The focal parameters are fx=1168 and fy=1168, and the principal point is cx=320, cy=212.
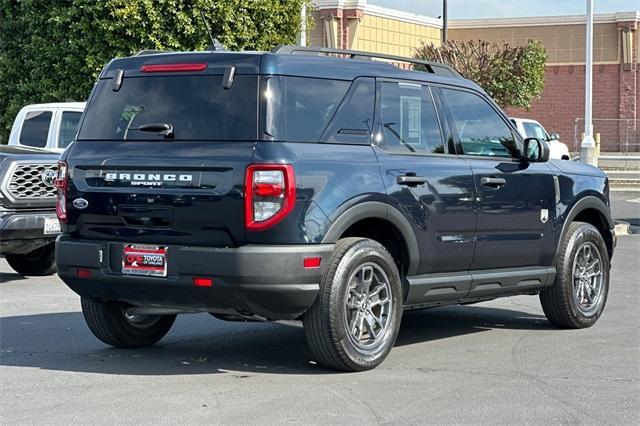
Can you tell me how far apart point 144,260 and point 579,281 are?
4051mm

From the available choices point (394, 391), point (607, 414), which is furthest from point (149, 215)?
point (607, 414)

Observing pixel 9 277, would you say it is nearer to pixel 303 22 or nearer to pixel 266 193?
pixel 266 193

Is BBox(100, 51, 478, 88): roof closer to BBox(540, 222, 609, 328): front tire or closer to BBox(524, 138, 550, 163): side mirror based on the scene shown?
BBox(524, 138, 550, 163): side mirror

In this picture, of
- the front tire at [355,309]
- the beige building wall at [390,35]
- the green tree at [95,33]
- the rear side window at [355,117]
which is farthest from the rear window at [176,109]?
the beige building wall at [390,35]

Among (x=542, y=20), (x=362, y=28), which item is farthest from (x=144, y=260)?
(x=542, y=20)

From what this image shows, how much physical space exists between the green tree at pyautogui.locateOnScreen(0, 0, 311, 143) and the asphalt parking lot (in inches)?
533

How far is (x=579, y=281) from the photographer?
32.0 ft

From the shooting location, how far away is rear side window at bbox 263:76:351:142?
7.27 meters

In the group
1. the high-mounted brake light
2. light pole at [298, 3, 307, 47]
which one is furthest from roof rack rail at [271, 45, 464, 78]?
light pole at [298, 3, 307, 47]

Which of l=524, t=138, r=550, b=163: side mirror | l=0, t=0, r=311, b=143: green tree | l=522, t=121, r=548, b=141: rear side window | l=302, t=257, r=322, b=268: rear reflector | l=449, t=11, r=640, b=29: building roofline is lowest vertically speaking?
l=302, t=257, r=322, b=268: rear reflector

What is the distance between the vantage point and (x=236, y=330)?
9445 millimetres

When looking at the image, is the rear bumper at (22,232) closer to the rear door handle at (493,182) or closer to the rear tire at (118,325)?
the rear tire at (118,325)

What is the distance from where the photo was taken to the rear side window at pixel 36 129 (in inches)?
603

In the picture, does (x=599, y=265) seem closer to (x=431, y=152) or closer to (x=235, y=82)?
(x=431, y=152)
